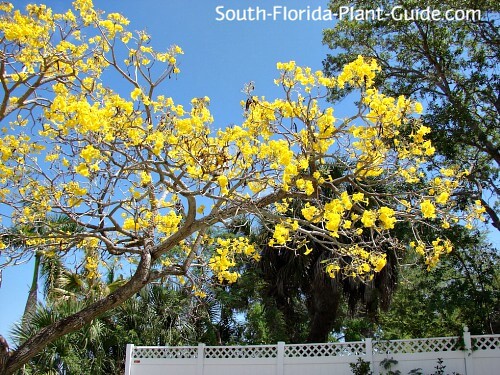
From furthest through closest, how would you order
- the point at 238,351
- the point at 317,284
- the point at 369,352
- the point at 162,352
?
1. the point at 317,284
2. the point at 162,352
3. the point at 238,351
4. the point at 369,352

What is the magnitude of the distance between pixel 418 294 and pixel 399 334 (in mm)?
2422

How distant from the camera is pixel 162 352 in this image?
33.0ft

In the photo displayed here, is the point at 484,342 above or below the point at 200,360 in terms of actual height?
above

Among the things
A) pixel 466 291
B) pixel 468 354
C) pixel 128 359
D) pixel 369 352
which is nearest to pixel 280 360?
pixel 369 352

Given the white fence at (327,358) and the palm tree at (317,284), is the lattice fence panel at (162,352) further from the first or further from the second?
the palm tree at (317,284)

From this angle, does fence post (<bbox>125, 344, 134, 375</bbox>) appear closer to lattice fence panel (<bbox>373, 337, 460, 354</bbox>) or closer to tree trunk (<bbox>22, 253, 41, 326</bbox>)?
tree trunk (<bbox>22, 253, 41, 326</bbox>)

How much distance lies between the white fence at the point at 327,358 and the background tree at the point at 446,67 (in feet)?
8.65

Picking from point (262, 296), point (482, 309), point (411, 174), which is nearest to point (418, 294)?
point (482, 309)

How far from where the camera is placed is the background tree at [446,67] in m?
9.76

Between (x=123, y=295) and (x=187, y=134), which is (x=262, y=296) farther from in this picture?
(x=187, y=134)

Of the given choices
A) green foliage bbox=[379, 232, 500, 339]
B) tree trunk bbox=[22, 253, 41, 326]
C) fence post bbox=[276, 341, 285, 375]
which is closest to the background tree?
green foliage bbox=[379, 232, 500, 339]

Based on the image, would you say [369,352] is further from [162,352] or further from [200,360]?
[162,352]

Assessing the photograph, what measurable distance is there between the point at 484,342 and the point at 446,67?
514 cm

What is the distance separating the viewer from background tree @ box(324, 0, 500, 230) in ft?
32.0
